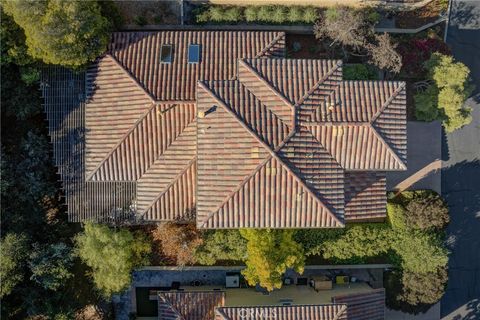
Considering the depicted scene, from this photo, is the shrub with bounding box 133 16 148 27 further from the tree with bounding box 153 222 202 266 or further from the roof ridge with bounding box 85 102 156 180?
the tree with bounding box 153 222 202 266

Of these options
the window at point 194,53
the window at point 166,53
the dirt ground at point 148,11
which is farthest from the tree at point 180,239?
the dirt ground at point 148,11

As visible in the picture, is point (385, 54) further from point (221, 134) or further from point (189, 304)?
point (189, 304)

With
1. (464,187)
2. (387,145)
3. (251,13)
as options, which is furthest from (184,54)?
(464,187)

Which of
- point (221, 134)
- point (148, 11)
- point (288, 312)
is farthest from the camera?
point (148, 11)

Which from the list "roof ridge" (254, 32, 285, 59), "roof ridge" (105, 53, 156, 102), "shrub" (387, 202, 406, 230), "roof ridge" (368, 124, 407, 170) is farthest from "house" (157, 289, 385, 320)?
"roof ridge" (254, 32, 285, 59)

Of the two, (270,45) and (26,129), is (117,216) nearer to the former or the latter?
(26,129)

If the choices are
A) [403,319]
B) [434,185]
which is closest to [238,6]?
[434,185]

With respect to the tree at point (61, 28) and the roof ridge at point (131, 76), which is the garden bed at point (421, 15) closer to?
the roof ridge at point (131, 76)
